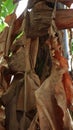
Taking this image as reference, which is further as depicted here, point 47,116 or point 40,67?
point 40,67

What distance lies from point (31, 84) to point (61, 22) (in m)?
0.22

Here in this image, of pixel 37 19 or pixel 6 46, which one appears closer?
pixel 37 19

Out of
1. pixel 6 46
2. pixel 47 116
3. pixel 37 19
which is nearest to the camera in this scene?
pixel 47 116

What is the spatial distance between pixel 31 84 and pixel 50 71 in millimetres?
72

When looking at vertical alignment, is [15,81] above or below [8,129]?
above

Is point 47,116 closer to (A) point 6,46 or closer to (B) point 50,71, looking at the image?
(B) point 50,71

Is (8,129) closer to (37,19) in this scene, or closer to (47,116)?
(47,116)

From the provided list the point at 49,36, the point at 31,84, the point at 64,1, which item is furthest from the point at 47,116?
the point at 64,1

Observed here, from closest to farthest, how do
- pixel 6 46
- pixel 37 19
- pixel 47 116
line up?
pixel 47 116, pixel 37 19, pixel 6 46

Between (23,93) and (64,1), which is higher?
(64,1)

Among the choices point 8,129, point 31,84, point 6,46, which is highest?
point 6,46

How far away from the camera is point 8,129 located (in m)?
1.06

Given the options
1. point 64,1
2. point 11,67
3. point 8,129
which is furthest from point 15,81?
point 64,1

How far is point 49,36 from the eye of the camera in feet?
3.37
